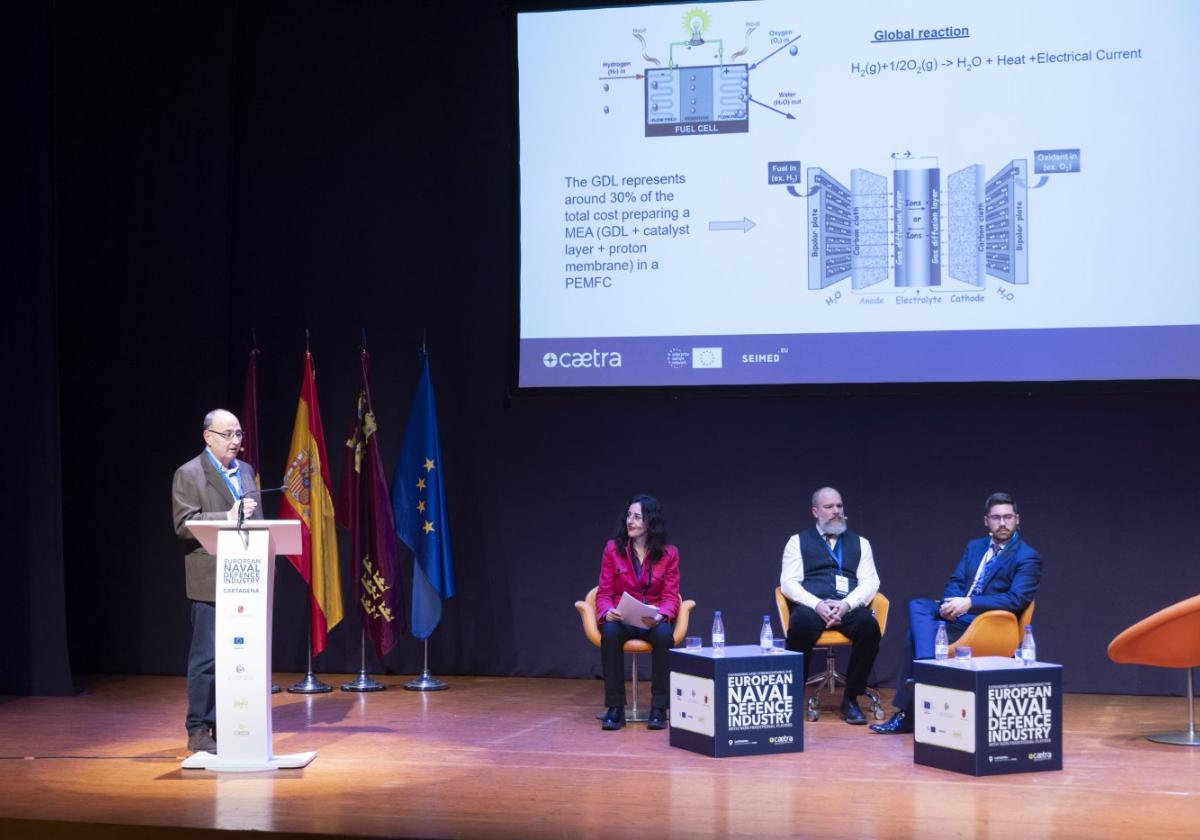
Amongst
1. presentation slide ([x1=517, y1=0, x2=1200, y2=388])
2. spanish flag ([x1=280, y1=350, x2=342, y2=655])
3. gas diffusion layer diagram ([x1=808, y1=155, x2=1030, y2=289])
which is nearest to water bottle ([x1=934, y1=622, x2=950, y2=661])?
presentation slide ([x1=517, y1=0, x2=1200, y2=388])

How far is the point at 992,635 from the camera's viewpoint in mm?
6160

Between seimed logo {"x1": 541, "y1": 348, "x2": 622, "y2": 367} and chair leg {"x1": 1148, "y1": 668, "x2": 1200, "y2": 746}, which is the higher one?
seimed logo {"x1": 541, "y1": 348, "x2": 622, "y2": 367}

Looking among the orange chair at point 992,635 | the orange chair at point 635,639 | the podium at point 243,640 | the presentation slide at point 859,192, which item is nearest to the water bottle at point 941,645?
the orange chair at point 992,635

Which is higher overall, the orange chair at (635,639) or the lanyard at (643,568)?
the lanyard at (643,568)

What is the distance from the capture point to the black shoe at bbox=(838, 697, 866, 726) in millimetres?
6320

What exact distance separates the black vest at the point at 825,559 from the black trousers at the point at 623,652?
717mm

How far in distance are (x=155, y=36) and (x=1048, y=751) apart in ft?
19.4

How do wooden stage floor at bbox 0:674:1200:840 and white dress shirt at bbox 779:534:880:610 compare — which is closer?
wooden stage floor at bbox 0:674:1200:840

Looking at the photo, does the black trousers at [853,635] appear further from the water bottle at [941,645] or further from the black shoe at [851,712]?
the water bottle at [941,645]

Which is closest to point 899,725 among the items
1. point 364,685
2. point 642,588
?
point 642,588

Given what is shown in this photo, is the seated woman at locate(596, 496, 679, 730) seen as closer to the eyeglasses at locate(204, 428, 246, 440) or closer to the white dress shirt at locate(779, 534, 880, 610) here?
the white dress shirt at locate(779, 534, 880, 610)

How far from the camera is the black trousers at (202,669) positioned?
5.51 metres

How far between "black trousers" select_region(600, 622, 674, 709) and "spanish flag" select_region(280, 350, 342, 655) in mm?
1678

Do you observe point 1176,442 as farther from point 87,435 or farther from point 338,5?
point 87,435
